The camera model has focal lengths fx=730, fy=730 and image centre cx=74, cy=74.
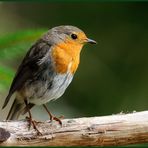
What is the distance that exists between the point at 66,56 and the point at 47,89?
283mm

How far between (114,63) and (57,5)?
1.08m

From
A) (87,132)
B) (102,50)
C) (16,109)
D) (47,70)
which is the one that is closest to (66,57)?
(47,70)

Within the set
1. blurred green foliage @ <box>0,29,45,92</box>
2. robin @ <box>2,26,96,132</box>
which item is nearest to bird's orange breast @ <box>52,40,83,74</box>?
robin @ <box>2,26,96,132</box>

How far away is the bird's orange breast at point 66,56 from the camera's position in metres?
5.25

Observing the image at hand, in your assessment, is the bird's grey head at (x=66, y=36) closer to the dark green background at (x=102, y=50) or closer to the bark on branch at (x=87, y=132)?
the bark on branch at (x=87, y=132)

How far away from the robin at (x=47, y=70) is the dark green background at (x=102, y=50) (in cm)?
234

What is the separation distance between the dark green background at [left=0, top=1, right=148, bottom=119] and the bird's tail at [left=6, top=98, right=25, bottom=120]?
7.37 ft

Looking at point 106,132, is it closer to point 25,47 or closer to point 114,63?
point 25,47

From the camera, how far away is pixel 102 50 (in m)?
8.67

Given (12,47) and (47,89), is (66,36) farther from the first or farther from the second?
(12,47)

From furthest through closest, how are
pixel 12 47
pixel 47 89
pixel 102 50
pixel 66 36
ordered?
pixel 102 50, pixel 66 36, pixel 47 89, pixel 12 47

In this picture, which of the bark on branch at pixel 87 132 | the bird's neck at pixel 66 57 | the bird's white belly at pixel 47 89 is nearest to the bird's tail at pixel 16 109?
the bird's white belly at pixel 47 89

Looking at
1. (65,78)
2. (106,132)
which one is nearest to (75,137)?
(106,132)

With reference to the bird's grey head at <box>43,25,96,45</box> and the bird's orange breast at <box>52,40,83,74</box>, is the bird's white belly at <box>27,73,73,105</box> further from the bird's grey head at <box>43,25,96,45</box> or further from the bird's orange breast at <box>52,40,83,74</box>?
the bird's grey head at <box>43,25,96,45</box>
